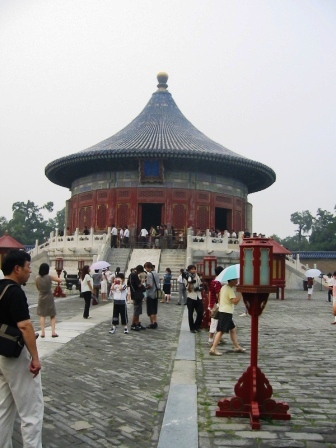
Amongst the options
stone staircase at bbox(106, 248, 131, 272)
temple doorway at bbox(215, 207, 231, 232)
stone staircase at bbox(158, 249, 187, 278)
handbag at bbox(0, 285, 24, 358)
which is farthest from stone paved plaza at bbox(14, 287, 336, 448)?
temple doorway at bbox(215, 207, 231, 232)

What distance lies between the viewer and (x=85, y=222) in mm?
34938

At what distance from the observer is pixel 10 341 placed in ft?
11.6

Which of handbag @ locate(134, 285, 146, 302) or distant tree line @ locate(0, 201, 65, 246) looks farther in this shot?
distant tree line @ locate(0, 201, 65, 246)

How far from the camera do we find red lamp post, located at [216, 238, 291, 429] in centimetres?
482

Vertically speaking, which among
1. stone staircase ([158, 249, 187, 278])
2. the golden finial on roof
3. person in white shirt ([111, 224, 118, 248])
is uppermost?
the golden finial on roof

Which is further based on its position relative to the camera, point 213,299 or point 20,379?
point 213,299

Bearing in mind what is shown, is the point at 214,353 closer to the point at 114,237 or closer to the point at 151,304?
the point at 151,304

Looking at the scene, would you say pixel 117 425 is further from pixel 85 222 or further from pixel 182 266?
pixel 85 222

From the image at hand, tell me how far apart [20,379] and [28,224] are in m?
66.5

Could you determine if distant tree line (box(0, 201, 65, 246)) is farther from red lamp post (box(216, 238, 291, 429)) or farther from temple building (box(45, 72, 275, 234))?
red lamp post (box(216, 238, 291, 429))

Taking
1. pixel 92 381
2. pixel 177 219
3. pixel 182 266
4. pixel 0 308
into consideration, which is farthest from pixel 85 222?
pixel 0 308

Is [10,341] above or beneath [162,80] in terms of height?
beneath

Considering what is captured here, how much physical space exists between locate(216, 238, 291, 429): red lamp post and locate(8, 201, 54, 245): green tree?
59.1 m

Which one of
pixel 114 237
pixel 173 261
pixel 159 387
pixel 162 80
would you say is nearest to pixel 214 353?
pixel 159 387
